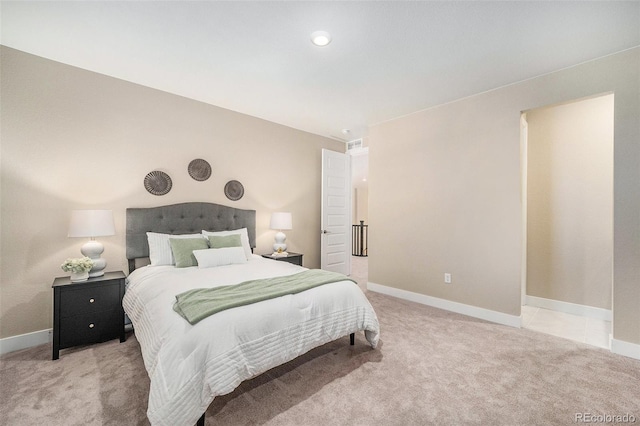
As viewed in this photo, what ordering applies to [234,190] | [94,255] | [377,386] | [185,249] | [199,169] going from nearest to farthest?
[377,386], [94,255], [185,249], [199,169], [234,190]

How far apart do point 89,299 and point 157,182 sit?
1.39 metres

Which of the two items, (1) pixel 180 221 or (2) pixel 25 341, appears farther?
(1) pixel 180 221

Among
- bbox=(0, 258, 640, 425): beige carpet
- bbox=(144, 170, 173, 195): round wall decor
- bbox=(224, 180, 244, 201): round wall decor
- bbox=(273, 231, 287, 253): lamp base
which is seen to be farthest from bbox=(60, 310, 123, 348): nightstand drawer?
bbox=(273, 231, 287, 253): lamp base

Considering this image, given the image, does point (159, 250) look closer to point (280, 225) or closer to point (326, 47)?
point (280, 225)

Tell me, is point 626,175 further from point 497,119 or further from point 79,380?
point 79,380

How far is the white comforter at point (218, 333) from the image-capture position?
4.82 ft

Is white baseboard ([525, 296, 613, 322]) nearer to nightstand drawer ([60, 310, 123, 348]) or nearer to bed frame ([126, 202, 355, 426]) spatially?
bed frame ([126, 202, 355, 426])

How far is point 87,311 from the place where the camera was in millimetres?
2525

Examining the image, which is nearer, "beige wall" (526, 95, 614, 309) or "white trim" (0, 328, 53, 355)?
"white trim" (0, 328, 53, 355)

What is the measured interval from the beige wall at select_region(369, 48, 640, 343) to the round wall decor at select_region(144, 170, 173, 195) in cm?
293

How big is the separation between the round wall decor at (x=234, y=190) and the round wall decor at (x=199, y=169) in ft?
1.01

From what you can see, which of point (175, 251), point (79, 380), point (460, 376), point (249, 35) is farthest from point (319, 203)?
point (79, 380)

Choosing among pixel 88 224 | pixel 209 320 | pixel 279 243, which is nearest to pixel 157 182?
pixel 88 224

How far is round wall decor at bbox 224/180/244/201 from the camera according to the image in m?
3.94
